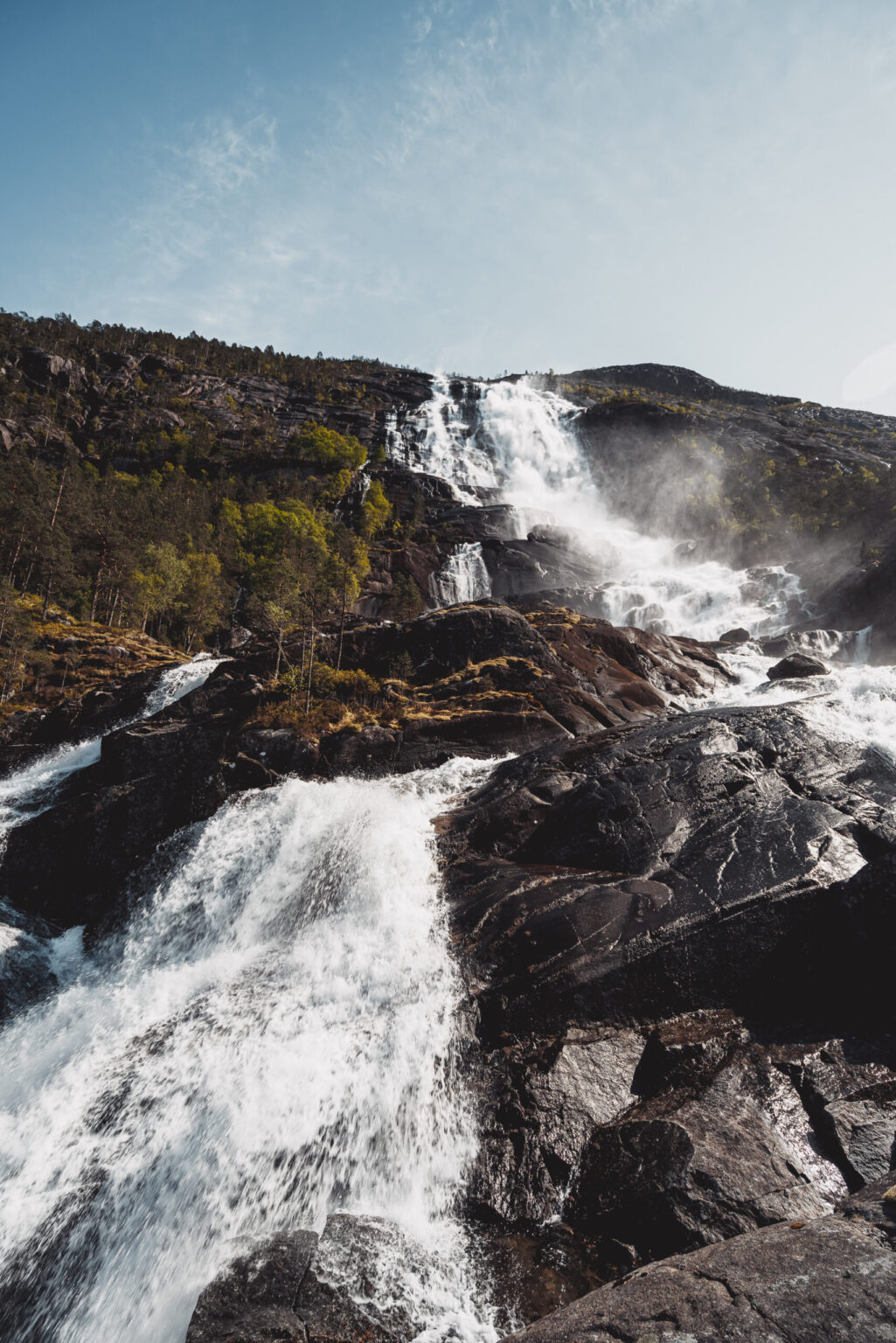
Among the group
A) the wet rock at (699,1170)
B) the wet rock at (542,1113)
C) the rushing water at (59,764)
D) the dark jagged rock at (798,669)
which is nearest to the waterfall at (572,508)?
the dark jagged rock at (798,669)

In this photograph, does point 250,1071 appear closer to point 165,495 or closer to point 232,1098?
point 232,1098

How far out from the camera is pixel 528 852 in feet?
51.2

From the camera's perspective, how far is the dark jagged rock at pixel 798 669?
34094 millimetres

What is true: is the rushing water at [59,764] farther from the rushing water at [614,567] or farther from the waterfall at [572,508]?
the waterfall at [572,508]

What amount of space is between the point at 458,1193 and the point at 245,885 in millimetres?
10044

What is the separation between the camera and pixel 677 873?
505 inches

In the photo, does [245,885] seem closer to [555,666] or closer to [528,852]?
[528,852]

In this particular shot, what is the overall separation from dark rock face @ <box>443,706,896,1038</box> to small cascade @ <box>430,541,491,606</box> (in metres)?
50.0

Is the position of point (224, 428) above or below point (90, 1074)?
above

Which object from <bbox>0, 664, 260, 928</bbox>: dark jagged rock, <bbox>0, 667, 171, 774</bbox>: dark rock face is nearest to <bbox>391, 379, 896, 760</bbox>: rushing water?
<bbox>0, 664, 260, 928</bbox>: dark jagged rock

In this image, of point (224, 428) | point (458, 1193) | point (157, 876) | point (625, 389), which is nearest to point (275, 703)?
point (157, 876)

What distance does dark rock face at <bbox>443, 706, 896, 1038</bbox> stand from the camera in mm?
10648

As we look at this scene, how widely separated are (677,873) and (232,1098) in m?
10.1

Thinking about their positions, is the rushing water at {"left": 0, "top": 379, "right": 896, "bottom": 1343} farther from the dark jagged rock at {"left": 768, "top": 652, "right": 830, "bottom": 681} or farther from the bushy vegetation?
the bushy vegetation
